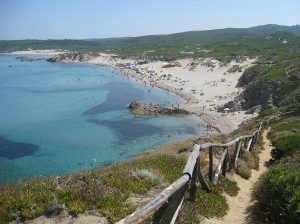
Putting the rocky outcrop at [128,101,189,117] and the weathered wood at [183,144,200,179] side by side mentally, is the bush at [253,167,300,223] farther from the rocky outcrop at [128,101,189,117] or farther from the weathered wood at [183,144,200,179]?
the rocky outcrop at [128,101,189,117]

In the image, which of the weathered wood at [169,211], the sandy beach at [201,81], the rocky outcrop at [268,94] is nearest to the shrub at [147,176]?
the weathered wood at [169,211]

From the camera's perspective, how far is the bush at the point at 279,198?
8641mm

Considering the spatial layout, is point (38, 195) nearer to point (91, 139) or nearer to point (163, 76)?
point (91, 139)

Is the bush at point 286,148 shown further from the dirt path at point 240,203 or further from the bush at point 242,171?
the bush at point 242,171

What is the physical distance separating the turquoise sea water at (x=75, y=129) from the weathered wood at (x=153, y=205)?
98.8ft

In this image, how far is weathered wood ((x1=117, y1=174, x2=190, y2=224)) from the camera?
18.7 ft

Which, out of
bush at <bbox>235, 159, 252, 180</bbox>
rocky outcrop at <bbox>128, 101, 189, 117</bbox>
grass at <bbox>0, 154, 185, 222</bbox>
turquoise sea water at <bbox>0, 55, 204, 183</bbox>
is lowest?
turquoise sea water at <bbox>0, 55, 204, 183</bbox>

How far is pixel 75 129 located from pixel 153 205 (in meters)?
53.1

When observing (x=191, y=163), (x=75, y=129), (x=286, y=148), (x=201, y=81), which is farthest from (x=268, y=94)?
(x=191, y=163)

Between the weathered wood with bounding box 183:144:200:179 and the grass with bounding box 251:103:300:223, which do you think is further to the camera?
the grass with bounding box 251:103:300:223

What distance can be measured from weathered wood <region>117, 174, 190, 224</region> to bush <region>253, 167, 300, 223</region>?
2.66 meters

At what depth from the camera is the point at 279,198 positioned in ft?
31.4

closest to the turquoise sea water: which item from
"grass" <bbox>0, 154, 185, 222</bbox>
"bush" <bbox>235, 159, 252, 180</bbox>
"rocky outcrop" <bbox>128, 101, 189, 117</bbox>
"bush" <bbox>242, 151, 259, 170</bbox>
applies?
"rocky outcrop" <bbox>128, 101, 189, 117</bbox>

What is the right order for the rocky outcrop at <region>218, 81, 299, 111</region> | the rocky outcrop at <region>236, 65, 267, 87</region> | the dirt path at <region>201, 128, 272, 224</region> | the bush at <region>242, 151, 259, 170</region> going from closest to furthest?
the dirt path at <region>201, 128, 272, 224</region>, the bush at <region>242, 151, 259, 170</region>, the rocky outcrop at <region>218, 81, 299, 111</region>, the rocky outcrop at <region>236, 65, 267, 87</region>
